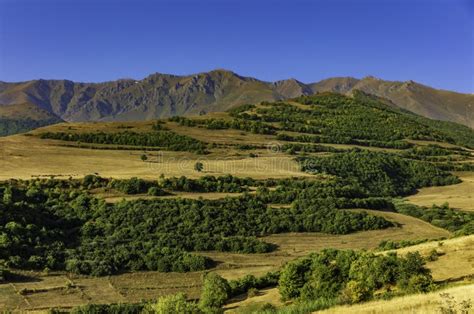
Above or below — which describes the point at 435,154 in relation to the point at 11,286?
above

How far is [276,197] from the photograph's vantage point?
7725 cm

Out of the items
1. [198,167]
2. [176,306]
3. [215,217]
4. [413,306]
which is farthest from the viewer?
[198,167]

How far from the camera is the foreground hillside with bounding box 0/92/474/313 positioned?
4059cm

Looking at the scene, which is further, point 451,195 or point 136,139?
point 136,139

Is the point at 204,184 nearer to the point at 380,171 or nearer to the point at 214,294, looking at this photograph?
the point at 214,294

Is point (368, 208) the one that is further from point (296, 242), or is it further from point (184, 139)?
point (184, 139)

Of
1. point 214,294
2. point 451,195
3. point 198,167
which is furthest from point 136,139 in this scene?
point 214,294

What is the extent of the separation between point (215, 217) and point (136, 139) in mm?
49045

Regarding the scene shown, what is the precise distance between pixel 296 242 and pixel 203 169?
33.2m

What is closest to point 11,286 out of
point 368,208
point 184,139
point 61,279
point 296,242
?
point 61,279

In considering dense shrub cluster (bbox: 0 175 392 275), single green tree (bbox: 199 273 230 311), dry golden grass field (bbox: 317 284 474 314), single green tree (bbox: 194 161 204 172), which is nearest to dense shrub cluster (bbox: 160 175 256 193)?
dense shrub cluster (bbox: 0 175 392 275)

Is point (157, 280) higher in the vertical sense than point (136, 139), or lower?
lower

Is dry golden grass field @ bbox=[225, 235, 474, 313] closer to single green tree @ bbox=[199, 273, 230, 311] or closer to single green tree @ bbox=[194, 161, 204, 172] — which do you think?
single green tree @ bbox=[199, 273, 230, 311]

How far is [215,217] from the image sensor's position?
6806 cm
